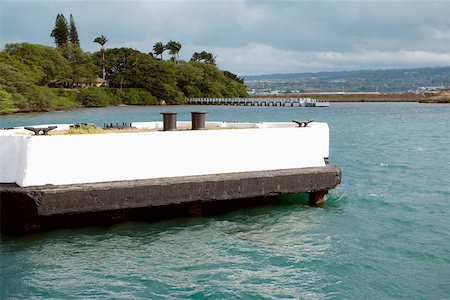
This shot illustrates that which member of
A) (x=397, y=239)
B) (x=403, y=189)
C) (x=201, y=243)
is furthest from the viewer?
(x=403, y=189)

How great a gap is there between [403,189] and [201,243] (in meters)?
10.5

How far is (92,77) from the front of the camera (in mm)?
128500

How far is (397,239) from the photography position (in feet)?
41.6

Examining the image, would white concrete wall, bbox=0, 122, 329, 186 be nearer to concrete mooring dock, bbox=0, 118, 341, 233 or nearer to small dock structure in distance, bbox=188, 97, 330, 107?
concrete mooring dock, bbox=0, 118, 341, 233

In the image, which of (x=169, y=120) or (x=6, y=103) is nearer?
(x=169, y=120)

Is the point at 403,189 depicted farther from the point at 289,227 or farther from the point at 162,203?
the point at 162,203

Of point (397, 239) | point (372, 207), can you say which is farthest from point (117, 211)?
point (372, 207)

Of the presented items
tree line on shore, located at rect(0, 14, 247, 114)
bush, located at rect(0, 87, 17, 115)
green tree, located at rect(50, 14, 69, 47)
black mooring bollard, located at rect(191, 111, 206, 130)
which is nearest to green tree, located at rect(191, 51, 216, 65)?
tree line on shore, located at rect(0, 14, 247, 114)

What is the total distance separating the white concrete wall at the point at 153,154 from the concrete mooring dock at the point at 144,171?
2 centimetres

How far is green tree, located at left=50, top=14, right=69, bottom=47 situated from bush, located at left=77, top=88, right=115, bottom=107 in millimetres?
21068

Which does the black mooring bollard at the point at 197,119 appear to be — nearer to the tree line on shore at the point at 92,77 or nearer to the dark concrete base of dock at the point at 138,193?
the dark concrete base of dock at the point at 138,193

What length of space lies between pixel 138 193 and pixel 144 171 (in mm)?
636

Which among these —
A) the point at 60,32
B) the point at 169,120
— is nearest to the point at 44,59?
the point at 60,32

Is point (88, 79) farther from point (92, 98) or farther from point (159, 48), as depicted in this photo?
point (159, 48)
